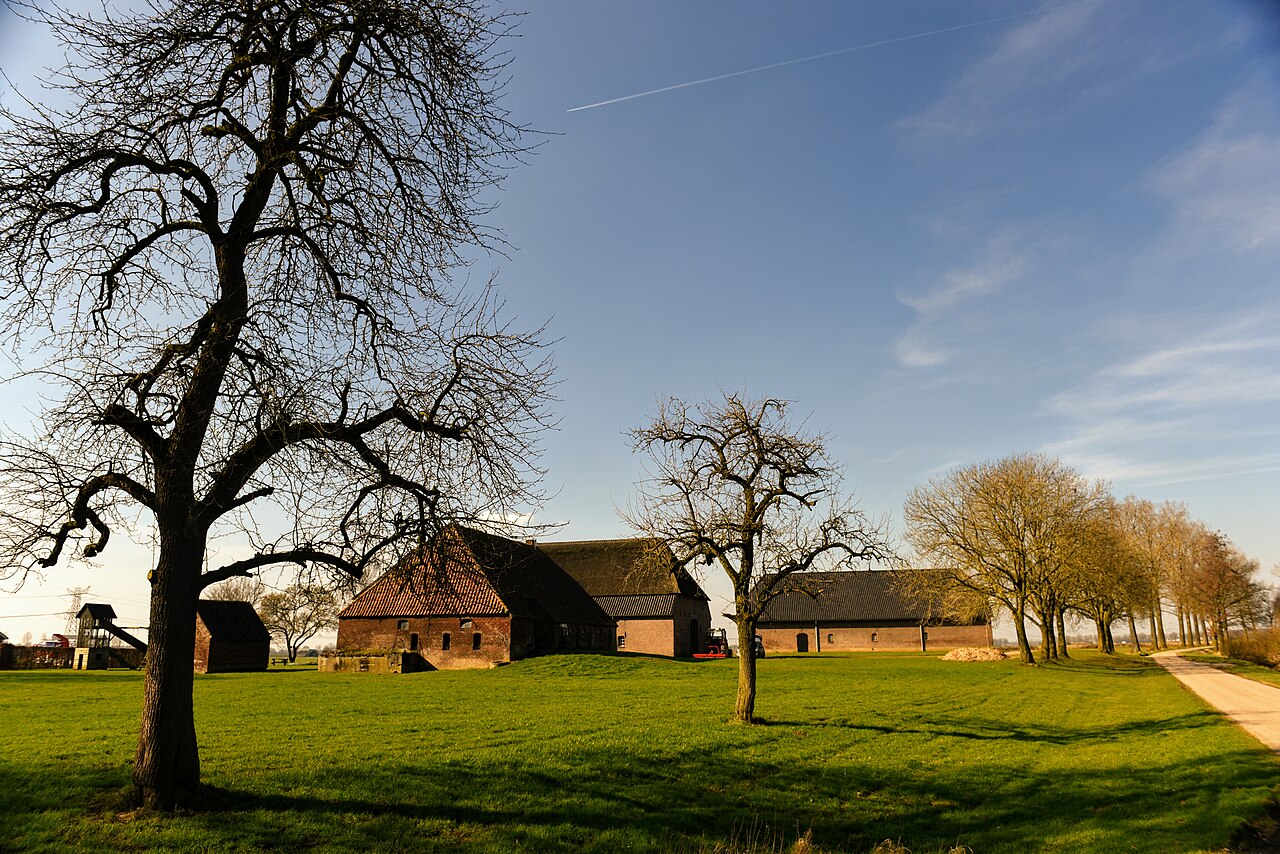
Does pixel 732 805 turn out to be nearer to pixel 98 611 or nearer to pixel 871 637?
pixel 98 611

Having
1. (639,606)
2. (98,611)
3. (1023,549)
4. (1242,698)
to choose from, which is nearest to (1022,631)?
(1023,549)

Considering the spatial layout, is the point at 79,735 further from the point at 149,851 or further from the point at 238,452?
the point at 238,452

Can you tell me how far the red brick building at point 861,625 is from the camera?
252ft

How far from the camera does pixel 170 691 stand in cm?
975

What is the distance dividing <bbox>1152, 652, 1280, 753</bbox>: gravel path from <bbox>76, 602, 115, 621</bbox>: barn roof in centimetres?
6597

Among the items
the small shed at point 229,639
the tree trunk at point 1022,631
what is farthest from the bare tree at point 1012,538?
the small shed at point 229,639

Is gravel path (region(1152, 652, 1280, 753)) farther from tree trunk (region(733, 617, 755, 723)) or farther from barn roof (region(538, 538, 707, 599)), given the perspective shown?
barn roof (region(538, 538, 707, 599))

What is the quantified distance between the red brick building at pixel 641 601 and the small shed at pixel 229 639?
25.5 meters

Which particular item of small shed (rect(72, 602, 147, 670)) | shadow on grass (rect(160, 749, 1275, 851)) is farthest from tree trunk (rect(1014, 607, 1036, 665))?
small shed (rect(72, 602, 147, 670))

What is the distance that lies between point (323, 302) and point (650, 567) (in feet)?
39.7

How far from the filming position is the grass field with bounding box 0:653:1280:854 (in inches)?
397

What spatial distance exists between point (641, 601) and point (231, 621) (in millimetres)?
30216

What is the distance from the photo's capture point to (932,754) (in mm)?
16828

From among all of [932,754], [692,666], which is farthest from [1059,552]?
[932,754]
